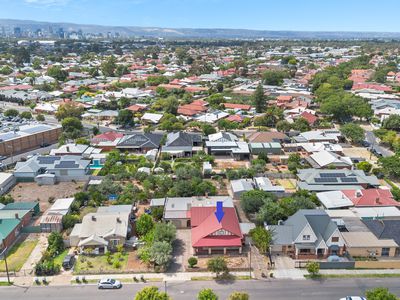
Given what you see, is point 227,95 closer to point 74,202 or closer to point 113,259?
point 74,202

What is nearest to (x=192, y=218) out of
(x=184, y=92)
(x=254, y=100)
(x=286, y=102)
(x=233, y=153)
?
(x=233, y=153)

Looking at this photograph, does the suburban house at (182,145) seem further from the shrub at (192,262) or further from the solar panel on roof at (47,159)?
the shrub at (192,262)

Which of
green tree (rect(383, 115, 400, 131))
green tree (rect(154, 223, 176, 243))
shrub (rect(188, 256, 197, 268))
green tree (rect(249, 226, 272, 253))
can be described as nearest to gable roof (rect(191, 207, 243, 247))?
green tree (rect(249, 226, 272, 253))

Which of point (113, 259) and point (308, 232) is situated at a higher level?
point (308, 232)

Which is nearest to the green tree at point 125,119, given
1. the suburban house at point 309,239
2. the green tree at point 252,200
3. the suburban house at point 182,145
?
the suburban house at point 182,145

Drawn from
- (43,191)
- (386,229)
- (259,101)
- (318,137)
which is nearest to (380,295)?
(386,229)
